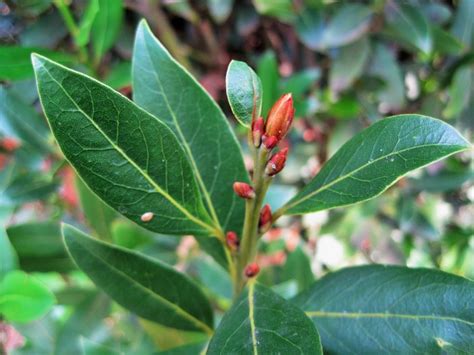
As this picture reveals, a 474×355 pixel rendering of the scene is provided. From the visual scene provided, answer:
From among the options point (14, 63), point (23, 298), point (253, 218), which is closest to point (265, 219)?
point (253, 218)

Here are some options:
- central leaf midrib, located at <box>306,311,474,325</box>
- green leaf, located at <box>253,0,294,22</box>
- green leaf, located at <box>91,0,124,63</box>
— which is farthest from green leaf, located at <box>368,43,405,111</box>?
central leaf midrib, located at <box>306,311,474,325</box>

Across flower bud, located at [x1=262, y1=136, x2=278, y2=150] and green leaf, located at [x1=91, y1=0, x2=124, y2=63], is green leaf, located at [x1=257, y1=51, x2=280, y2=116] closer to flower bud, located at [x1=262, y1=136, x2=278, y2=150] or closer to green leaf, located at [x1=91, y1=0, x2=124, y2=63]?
green leaf, located at [x1=91, y1=0, x2=124, y2=63]

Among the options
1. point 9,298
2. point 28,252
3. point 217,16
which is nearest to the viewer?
point 9,298

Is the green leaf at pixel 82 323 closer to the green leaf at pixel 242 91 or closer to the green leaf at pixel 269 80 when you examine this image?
the green leaf at pixel 269 80

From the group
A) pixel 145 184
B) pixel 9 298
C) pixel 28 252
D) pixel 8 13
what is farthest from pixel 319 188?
pixel 8 13

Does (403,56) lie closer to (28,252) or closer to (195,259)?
(195,259)

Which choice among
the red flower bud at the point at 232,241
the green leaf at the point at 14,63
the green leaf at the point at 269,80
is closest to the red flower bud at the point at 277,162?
the red flower bud at the point at 232,241

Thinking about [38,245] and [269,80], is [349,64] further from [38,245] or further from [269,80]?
[38,245]
